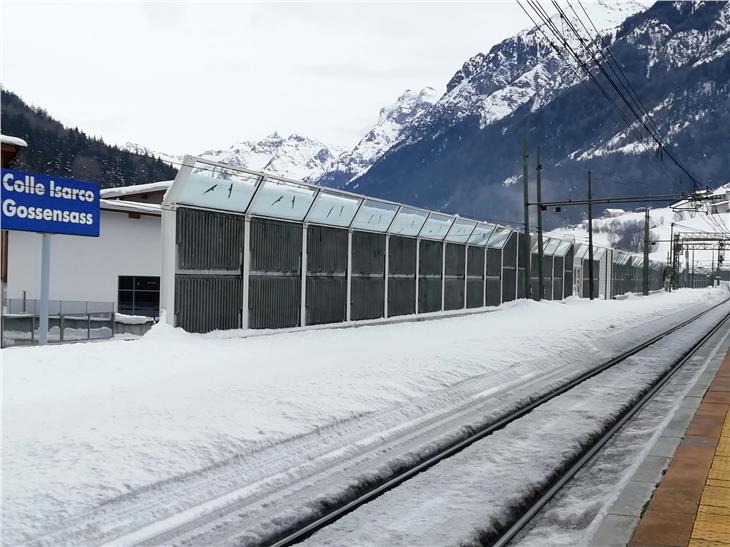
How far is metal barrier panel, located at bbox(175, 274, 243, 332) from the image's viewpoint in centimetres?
1498

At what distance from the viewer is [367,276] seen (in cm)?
2170

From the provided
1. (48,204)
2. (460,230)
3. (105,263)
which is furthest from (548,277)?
(48,204)

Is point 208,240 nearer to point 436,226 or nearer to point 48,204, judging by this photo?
point 48,204

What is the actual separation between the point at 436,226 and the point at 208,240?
11.8 meters

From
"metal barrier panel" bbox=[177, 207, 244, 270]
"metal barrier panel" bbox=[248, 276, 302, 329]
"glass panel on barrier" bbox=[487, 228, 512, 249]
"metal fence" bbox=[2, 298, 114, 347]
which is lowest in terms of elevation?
"metal fence" bbox=[2, 298, 114, 347]

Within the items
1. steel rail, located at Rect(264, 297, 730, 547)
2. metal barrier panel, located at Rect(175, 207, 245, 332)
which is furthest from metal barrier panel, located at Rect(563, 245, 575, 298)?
metal barrier panel, located at Rect(175, 207, 245, 332)

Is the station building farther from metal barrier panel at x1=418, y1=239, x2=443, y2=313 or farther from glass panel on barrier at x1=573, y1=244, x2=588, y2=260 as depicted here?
glass panel on barrier at x1=573, y1=244, x2=588, y2=260

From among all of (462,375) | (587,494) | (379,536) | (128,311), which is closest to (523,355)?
(462,375)

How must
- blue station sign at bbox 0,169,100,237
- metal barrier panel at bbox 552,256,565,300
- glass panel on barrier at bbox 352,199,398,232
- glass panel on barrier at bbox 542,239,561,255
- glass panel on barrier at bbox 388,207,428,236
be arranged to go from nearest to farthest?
blue station sign at bbox 0,169,100,237 < glass panel on barrier at bbox 352,199,398,232 < glass panel on barrier at bbox 388,207,428,236 < glass panel on barrier at bbox 542,239,561,255 < metal barrier panel at bbox 552,256,565,300

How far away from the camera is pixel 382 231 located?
22312 millimetres

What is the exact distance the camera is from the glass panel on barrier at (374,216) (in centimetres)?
2089

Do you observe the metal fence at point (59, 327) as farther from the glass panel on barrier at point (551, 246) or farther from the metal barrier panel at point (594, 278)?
the metal barrier panel at point (594, 278)

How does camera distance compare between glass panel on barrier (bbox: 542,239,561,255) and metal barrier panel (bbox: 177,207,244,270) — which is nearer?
metal barrier panel (bbox: 177,207,244,270)

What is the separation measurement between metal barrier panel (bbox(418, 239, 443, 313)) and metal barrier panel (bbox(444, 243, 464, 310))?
0.71m
